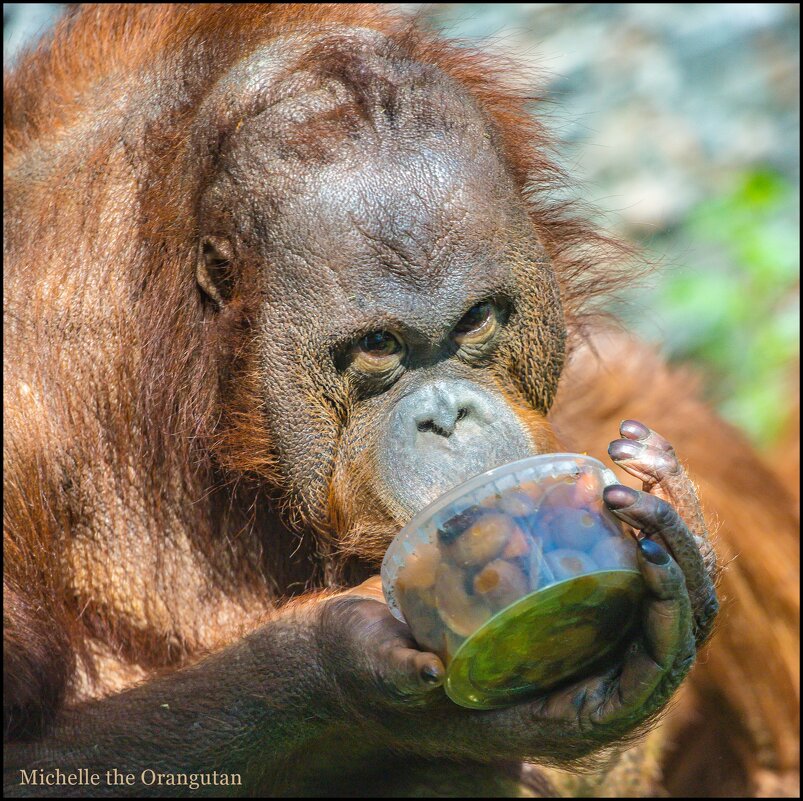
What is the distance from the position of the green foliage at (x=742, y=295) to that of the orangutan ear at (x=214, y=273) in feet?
9.53

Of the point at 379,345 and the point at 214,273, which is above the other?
the point at 214,273

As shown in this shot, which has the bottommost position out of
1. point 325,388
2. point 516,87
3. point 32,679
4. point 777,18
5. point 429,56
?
point 777,18

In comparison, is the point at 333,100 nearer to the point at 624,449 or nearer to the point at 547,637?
the point at 624,449

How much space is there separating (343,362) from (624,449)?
66cm

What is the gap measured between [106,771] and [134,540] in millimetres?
510

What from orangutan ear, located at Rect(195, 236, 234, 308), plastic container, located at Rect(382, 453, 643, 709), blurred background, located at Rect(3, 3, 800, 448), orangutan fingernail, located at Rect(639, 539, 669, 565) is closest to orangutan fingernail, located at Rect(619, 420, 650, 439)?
plastic container, located at Rect(382, 453, 643, 709)

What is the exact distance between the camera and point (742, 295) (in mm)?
5453

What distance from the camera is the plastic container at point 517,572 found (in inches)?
71.2

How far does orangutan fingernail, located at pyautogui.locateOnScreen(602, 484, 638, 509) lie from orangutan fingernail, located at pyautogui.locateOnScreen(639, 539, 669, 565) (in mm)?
65

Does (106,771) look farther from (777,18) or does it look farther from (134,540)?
(777,18)

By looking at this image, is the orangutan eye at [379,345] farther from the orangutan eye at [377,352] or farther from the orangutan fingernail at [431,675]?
the orangutan fingernail at [431,675]

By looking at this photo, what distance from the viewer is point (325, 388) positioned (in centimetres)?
242

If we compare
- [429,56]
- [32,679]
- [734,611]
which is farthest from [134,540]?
[734,611]

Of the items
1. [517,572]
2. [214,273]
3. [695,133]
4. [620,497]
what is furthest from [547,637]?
[695,133]
